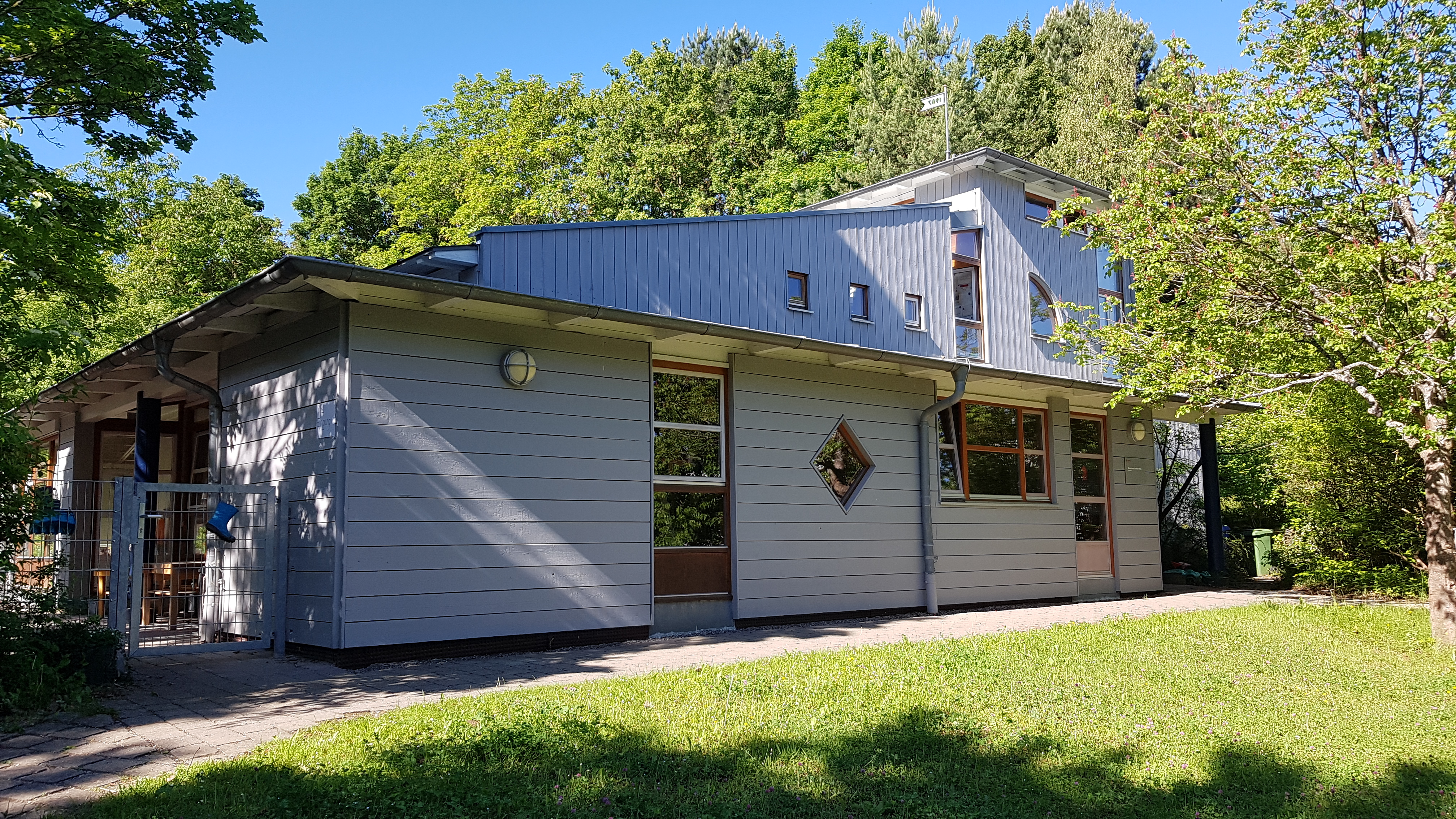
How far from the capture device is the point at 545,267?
9.86 m

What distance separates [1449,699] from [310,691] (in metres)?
7.26

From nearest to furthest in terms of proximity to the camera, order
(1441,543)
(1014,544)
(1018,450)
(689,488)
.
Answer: (1441,543) < (689,488) < (1014,544) < (1018,450)

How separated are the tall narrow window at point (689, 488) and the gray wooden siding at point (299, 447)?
300cm

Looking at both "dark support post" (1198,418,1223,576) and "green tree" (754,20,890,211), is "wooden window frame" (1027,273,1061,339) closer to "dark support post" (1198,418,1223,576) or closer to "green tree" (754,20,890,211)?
"dark support post" (1198,418,1223,576)

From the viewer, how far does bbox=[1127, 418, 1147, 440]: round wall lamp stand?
1505cm

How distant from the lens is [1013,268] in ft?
46.5

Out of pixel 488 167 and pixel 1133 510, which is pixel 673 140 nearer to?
pixel 488 167

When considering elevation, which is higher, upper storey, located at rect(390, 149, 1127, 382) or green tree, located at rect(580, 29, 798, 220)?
green tree, located at rect(580, 29, 798, 220)

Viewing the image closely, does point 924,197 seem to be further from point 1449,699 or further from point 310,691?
point 310,691

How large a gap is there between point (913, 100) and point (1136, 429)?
1865 cm

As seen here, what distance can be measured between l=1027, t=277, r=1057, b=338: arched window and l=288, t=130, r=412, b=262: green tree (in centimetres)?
2364

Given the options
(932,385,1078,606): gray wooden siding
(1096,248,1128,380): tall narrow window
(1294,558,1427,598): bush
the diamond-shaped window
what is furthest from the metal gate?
(1294,558,1427,598): bush

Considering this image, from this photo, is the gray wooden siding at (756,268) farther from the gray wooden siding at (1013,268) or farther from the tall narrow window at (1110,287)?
the tall narrow window at (1110,287)

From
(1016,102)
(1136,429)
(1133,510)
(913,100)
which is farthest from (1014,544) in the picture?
(1016,102)
